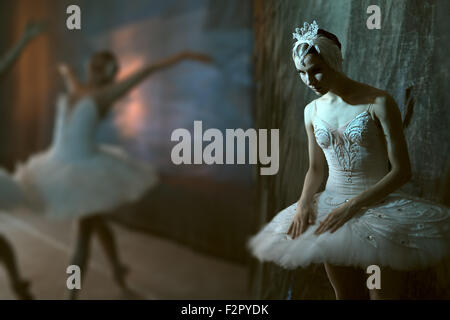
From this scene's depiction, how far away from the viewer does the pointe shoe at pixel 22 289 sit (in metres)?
1.17

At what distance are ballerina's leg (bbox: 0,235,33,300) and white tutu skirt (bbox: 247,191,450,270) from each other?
90 cm

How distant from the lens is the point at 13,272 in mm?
1282

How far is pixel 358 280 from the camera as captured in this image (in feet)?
2.30

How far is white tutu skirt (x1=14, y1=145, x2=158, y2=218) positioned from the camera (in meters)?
1.44

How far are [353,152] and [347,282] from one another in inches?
9.3

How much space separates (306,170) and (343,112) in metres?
0.13

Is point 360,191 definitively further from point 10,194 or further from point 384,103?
point 10,194

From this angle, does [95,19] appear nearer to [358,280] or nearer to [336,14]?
[336,14]

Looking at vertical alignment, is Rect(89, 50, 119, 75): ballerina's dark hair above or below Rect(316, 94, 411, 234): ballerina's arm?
above

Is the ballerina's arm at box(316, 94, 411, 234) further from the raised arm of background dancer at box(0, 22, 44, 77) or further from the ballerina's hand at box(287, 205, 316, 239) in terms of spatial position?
the raised arm of background dancer at box(0, 22, 44, 77)

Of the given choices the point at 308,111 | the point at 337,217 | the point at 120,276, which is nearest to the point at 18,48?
the point at 120,276

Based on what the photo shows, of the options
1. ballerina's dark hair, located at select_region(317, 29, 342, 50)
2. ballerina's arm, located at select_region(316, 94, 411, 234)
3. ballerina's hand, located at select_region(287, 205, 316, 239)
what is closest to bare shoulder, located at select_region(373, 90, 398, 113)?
ballerina's arm, located at select_region(316, 94, 411, 234)

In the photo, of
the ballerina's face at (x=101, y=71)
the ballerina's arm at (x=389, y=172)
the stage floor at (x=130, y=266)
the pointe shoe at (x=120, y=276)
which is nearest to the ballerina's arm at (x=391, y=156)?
the ballerina's arm at (x=389, y=172)
